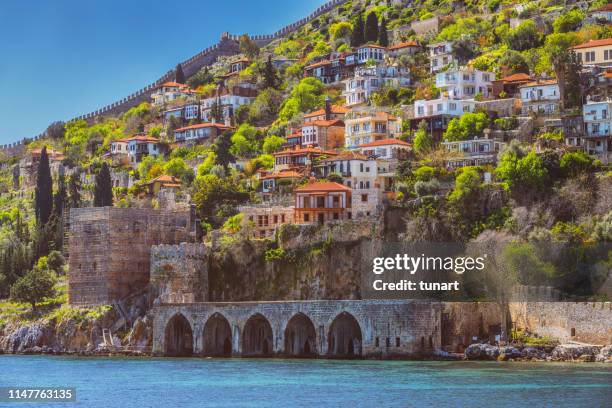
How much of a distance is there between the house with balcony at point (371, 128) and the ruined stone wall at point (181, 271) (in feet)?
67.5

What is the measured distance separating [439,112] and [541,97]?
8031mm

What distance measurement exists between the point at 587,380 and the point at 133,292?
39374 mm

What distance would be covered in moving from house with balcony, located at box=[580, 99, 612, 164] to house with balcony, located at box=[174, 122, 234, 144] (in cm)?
4282

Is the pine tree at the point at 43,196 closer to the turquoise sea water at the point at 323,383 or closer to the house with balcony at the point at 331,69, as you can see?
the house with balcony at the point at 331,69

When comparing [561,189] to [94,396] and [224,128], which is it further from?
[224,128]

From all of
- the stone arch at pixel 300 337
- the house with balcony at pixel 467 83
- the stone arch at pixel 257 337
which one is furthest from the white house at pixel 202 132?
the stone arch at pixel 300 337

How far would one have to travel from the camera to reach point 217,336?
88625 millimetres

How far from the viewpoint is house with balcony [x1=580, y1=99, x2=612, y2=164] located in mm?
92812

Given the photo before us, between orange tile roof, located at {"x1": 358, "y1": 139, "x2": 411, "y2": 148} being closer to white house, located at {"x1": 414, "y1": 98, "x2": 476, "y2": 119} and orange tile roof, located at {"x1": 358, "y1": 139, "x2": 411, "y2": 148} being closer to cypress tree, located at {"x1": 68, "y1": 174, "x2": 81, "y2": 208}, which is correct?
white house, located at {"x1": 414, "y1": 98, "x2": 476, "y2": 119}

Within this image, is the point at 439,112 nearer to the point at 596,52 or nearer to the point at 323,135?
the point at 323,135

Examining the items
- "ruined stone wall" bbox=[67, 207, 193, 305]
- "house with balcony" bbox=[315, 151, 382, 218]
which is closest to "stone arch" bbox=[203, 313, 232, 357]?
"ruined stone wall" bbox=[67, 207, 193, 305]

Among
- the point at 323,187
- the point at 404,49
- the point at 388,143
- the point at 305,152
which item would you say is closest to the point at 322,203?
the point at 323,187

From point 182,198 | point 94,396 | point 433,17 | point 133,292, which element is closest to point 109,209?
point 133,292

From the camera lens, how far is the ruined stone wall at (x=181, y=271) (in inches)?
3644
